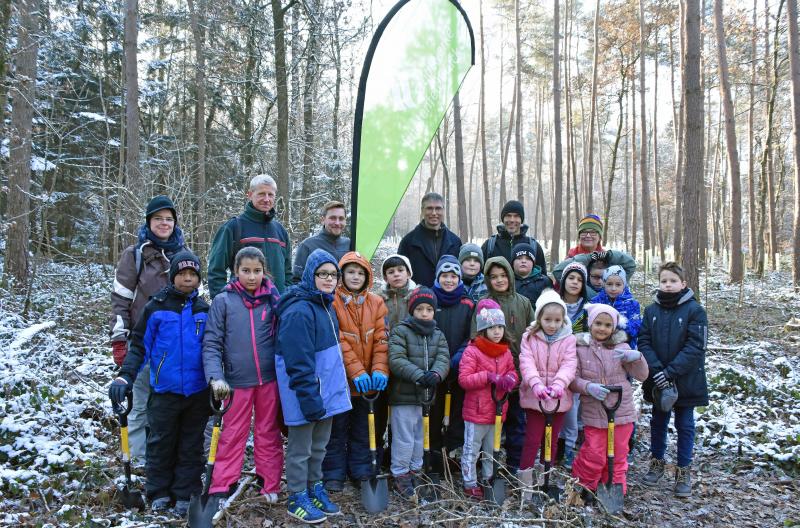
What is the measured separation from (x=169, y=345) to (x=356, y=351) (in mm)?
1453

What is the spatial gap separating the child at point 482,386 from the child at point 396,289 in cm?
71

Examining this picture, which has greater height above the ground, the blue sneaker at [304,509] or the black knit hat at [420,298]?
the black knit hat at [420,298]

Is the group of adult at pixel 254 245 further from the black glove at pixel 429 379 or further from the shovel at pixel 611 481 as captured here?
the shovel at pixel 611 481

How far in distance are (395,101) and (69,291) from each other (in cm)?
986

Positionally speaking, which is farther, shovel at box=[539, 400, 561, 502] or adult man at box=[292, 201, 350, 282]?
adult man at box=[292, 201, 350, 282]

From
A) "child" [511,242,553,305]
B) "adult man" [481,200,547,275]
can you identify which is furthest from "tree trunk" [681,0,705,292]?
"child" [511,242,553,305]

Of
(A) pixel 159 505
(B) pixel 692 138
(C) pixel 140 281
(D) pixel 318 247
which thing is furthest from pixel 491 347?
(B) pixel 692 138

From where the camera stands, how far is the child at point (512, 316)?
4.48 metres

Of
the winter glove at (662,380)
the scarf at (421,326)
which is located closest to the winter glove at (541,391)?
the scarf at (421,326)

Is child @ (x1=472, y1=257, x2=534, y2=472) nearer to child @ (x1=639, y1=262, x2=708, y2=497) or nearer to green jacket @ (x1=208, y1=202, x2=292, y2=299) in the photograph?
child @ (x1=639, y1=262, x2=708, y2=497)

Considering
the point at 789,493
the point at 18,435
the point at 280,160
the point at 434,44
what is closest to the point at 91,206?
the point at 280,160

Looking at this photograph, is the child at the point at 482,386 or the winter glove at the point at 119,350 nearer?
the winter glove at the point at 119,350

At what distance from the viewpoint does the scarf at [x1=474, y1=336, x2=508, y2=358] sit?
4156 millimetres

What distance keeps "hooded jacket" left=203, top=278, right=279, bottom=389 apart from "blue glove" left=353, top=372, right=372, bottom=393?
0.67m
